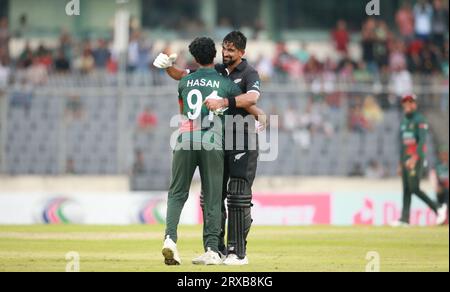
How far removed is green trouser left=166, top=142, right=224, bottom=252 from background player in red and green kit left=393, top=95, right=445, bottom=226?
9.20 meters

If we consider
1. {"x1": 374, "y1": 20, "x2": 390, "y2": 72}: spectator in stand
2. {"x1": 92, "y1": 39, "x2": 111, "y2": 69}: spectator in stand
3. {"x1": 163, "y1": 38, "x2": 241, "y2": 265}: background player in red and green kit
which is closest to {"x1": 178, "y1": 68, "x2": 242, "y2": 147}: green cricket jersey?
{"x1": 163, "y1": 38, "x2": 241, "y2": 265}: background player in red and green kit

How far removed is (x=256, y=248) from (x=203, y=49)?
423 cm

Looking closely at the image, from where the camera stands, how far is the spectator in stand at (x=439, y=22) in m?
31.1

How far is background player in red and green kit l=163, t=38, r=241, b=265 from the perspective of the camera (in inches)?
481

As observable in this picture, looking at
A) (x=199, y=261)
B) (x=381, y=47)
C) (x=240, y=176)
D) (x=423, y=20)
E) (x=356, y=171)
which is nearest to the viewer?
(x=199, y=261)

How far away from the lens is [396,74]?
95.1 feet

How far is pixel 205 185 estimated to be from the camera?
12469 millimetres

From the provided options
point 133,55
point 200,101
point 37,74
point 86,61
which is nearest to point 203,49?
point 200,101

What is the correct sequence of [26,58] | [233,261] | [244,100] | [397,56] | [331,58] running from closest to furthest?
[244,100] < [233,261] < [26,58] < [397,56] < [331,58]

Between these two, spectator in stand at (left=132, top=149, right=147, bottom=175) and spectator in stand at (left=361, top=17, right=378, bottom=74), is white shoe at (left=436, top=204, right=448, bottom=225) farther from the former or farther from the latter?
spectator in stand at (left=361, top=17, right=378, bottom=74)

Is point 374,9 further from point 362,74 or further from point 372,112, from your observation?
point 362,74

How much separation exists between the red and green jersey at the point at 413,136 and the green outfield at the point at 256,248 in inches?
65.5

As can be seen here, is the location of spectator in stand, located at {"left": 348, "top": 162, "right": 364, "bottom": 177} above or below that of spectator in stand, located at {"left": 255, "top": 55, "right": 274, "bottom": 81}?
below
